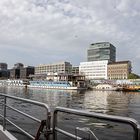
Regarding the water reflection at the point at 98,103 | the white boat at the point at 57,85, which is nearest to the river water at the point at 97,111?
the water reflection at the point at 98,103

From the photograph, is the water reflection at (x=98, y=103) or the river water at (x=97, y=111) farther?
the water reflection at (x=98, y=103)

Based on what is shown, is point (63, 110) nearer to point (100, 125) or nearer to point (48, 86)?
point (100, 125)

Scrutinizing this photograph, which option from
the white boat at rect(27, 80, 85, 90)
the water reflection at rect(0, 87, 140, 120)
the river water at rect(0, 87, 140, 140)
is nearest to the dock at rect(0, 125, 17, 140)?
the river water at rect(0, 87, 140, 140)

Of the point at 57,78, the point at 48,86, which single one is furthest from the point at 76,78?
the point at 48,86

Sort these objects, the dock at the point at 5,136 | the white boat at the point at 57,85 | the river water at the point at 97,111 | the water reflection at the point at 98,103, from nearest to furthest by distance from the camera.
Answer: the dock at the point at 5,136
the river water at the point at 97,111
the water reflection at the point at 98,103
the white boat at the point at 57,85

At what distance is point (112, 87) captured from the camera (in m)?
143

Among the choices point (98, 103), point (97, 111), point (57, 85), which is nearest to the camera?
point (97, 111)

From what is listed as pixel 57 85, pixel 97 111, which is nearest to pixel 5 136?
pixel 97 111

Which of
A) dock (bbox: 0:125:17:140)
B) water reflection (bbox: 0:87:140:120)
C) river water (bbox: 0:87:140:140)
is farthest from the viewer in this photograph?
water reflection (bbox: 0:87:140:120)

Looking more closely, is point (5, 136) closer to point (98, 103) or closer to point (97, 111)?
point (97, 111)

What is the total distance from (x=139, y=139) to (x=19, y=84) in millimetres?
182463

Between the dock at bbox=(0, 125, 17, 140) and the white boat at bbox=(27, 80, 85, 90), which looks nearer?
the dock at bbox=(0, 125, 17, 140)

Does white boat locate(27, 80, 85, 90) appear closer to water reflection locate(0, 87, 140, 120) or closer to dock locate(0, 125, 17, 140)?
water reflection locate(0, 87, 140, 120)

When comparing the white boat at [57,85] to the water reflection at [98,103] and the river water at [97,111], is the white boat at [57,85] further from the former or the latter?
the river water at [97,111]
